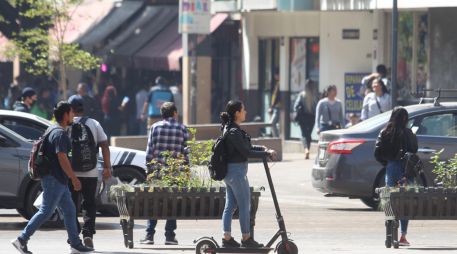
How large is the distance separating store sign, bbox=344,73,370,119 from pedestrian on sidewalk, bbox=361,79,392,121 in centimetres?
736

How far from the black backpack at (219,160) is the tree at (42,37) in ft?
64.1

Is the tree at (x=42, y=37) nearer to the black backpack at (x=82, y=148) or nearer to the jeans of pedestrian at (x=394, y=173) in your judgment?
the jeans of pedestrian at (x=394, y=173)

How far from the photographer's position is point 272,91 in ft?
117

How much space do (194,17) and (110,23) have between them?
28.1 ft

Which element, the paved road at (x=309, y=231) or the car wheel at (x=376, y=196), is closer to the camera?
the paved road at (x=309, y=231)

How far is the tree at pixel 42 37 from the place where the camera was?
110 ft

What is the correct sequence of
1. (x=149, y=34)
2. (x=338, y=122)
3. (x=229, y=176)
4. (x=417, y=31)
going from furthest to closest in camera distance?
1. (x=149, y=34)
2. (x=417, y=31)
3. (x=338, y=122)
4. (x=229, y=176)

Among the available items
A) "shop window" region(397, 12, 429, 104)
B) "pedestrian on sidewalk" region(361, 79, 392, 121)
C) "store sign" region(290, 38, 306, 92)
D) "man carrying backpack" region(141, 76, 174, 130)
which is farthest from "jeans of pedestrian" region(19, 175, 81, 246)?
"store sign" region(290, 38, 306, 92)

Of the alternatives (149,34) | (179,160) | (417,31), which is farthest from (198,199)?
(149,34)

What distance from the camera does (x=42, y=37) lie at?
33875 millimetres

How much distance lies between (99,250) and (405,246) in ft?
10.6

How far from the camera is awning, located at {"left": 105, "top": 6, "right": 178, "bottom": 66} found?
3972 cm

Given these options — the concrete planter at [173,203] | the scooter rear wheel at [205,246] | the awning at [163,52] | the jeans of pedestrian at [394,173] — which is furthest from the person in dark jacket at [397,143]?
the awning at [163,52]

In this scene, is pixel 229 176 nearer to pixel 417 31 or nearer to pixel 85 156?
pixel 85 156
